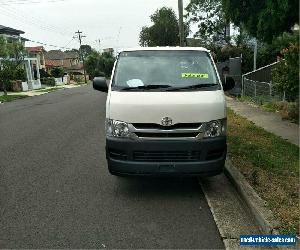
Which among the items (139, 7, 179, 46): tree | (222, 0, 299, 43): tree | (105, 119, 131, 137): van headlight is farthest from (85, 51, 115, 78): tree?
(105, 119, 131, 137): van headlight

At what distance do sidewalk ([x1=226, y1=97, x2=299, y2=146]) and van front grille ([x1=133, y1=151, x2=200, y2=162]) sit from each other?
152 inches

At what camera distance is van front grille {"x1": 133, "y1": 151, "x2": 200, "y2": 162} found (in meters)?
5.48

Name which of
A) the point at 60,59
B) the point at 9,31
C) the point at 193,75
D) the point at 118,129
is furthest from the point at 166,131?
the point at 60,59

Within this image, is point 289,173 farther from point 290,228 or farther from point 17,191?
point 17,191

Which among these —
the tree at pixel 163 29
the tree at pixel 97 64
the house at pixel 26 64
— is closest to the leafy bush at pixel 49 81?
the house at pixel 26 64

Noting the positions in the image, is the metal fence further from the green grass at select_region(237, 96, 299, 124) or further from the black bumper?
the black bumper

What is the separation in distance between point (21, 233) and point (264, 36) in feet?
29.7

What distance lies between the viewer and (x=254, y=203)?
16.7 ft

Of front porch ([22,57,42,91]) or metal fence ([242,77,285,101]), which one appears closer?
metal fence ([242,77,285,101])

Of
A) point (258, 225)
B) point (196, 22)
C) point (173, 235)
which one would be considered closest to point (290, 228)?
point (258, 225)

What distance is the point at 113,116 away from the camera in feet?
18.5

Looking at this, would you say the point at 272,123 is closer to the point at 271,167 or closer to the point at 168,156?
the point at 271,167

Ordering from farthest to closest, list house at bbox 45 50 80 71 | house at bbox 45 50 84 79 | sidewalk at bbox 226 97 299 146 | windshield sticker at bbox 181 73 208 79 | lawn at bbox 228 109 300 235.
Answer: house at bbox 45 50 80 71 → house at bbox 45 50 84 79 → sidewalk at bbox 226 97 299 146 → windshield sticker at bbox 181 73 208 79 → lawn at bbox 228 109 300 235

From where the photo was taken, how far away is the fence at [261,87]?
50.5 feet
